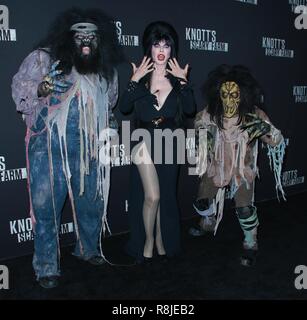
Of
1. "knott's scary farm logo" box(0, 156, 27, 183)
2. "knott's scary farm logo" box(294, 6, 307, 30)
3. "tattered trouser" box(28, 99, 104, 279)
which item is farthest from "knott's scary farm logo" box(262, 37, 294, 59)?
"knott's scary farm logo" box(0, 156, 27, 183)

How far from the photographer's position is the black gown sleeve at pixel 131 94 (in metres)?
2.32

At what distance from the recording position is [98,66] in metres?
2.28

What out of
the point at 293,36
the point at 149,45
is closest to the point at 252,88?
the point at 149,45

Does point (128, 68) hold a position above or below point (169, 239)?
above

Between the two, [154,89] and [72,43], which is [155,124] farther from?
[72,43]

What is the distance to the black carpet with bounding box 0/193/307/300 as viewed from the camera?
2295 millimetres

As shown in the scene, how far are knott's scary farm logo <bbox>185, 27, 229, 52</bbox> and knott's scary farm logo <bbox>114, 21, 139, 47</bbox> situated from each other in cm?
51

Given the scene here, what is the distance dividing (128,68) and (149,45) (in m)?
0.67

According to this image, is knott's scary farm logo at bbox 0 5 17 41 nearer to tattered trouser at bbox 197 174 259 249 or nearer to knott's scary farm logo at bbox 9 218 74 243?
knott's scary farm logo at bbox 9 218 74 243

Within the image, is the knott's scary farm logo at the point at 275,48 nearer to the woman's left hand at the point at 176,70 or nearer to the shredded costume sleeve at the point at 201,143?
the shredded costume sleeve at the point at 201,143

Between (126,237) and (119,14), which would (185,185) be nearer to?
(126,237)

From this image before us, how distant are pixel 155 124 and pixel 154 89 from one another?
0.74ft

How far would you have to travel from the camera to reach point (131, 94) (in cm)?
234

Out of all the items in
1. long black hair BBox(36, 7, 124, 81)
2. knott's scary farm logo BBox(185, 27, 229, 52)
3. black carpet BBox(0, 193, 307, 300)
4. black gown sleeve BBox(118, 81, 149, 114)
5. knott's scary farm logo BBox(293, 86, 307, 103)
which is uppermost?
knott's scary farm logo BBox(185, 27, 229, 52)
